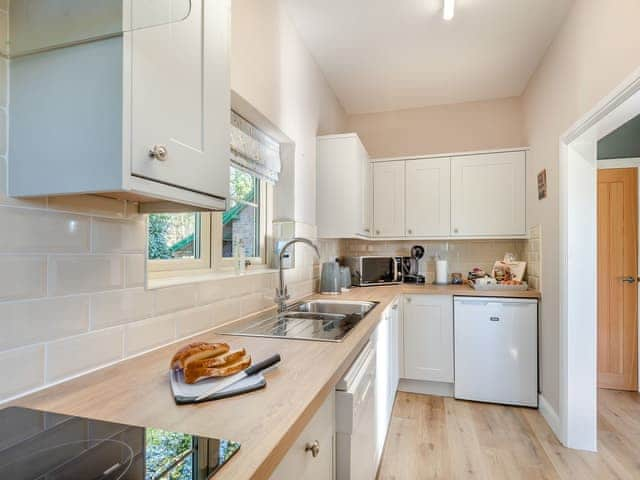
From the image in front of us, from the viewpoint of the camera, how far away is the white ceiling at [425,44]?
7.14 ft

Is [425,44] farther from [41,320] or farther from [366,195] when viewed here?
[41,320]

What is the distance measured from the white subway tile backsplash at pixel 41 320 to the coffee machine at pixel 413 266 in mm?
2922

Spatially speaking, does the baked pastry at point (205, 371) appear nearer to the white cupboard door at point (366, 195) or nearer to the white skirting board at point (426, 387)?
the white cupboard door at point (366, 195)

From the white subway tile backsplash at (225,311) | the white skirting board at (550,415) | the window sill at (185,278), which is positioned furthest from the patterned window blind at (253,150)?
the white skirting board at (550,415)

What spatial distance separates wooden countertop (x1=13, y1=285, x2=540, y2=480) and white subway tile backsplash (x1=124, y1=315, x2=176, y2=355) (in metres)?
0.03

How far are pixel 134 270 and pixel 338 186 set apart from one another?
1.96m

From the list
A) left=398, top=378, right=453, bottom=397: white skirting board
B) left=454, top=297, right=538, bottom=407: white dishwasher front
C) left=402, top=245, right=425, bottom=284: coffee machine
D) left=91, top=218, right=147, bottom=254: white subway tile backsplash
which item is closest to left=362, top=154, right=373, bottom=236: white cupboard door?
left=402, top=245, right=425, bottom=284: coffee machine

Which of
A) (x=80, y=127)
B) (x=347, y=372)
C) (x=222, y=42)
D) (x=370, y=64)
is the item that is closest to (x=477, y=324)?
(x=347, y=372)

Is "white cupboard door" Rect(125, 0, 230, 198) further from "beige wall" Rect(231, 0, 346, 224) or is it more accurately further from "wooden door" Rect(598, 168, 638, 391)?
"wooden door" Rect(598, 168, 638, 391)

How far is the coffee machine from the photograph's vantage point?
3459 millimetres

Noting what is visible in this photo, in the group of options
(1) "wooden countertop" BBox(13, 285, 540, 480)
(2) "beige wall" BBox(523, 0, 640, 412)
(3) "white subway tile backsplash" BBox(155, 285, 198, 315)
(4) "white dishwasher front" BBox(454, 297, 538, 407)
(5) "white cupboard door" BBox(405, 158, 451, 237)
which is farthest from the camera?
(5) "white cupboard door" BBox(405, 158, 451, 237)

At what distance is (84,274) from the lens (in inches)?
36.9

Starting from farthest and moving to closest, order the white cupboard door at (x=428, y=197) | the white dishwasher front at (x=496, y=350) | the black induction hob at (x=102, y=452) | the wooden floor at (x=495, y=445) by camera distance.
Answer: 1. the white cupboard door at (x=428, y=197)
2. the white dishwasher front at (x=496, y=350)
3. the wooden floor at (x=495, y=445)
4. the black induction hob at (x=102, y=452)

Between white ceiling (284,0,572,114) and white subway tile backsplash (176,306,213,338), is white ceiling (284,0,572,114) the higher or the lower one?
the higher one
